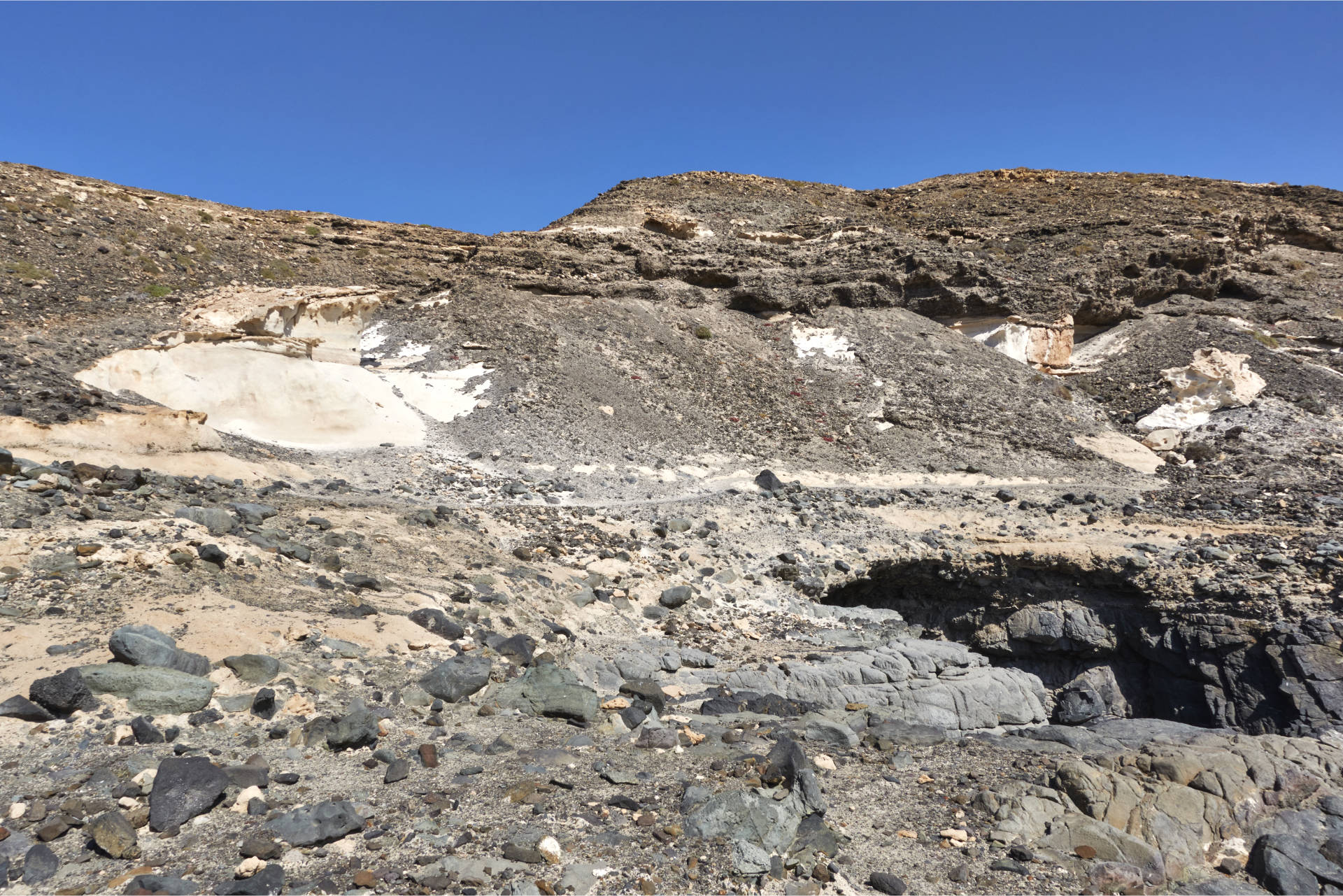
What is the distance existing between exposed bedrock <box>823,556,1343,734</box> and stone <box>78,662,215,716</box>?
339 inches

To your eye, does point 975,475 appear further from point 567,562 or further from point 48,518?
point 48,518

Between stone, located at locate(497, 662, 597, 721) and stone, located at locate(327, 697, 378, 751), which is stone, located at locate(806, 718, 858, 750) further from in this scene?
stone, located at locate(327, 697, 378, 751)

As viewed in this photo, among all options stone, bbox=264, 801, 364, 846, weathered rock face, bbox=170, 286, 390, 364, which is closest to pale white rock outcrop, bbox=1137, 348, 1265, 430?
weathered rock face, bbox=170, 286, 390, 364

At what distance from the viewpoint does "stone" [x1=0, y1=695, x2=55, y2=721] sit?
15.0ft

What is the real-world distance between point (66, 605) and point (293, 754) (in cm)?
246

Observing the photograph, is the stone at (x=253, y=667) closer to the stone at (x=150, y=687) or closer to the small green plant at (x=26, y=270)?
the stone at (x=150, y=687)

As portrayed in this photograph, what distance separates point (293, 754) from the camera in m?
4.94

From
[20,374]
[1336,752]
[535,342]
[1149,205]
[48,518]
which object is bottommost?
[1336,752]

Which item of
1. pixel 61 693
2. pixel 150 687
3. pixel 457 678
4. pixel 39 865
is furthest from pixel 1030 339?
pixel 39 865

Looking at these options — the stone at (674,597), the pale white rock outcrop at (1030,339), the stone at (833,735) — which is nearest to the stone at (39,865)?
the stone at (833,735)

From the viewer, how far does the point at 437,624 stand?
7191 millimetres

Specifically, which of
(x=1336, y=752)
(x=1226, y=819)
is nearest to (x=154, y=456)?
(x=1226, y=819)

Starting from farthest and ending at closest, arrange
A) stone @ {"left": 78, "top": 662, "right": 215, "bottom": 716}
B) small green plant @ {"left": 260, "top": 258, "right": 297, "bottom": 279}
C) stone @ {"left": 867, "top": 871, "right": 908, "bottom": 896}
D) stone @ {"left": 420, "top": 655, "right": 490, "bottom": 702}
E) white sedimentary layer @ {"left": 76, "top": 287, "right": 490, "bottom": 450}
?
1. small green plant @ {"left": 260, "top": 258, "right": 297, "bottom": 279}
2. white sedimentary layer @ {"left": 76, "top": 287, "right": 490, "bottom": 450}
3. stone @ {"left": 420, "top": 655, "right": 490, "bottom": 702}
4. stone @ {"left": 78, "top": 662, "right": 215, "bottom": 716}
5. stone @ {"left": 867, "top": 871, "right": 908, "bottom": 896}

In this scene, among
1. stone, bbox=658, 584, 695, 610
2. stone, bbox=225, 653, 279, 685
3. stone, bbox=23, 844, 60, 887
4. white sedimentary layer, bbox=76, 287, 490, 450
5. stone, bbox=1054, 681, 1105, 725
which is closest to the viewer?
stone, bbox=23, 844, 60, 887
